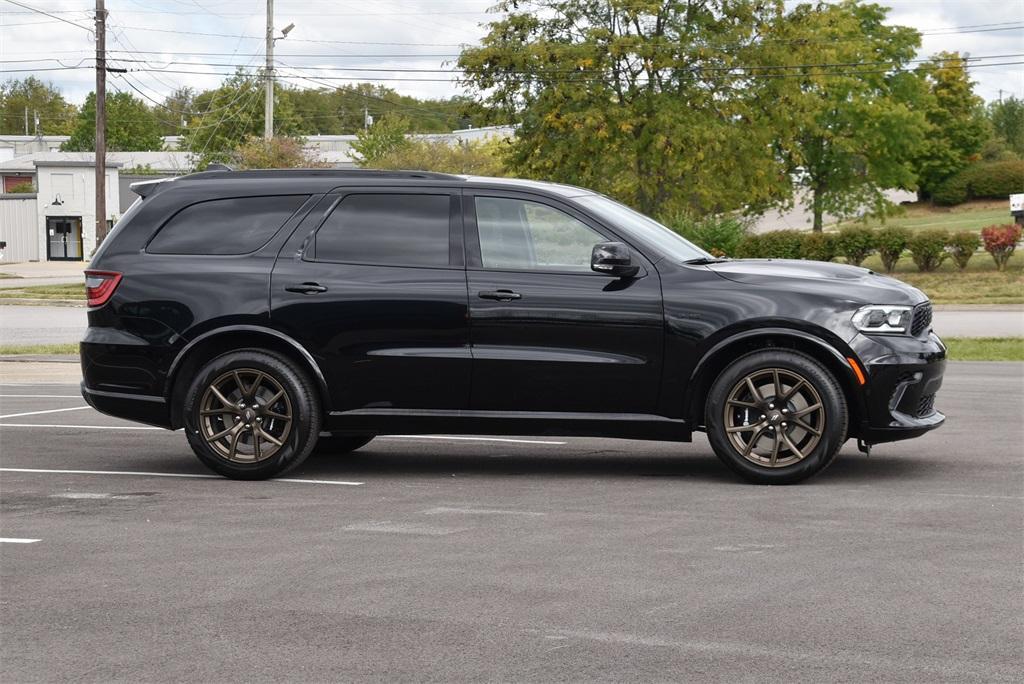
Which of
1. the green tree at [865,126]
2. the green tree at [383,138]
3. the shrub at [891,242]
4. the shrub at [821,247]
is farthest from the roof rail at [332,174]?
the green tree at [383,138]

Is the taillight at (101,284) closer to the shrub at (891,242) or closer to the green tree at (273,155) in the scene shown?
the shrub at (891,242)

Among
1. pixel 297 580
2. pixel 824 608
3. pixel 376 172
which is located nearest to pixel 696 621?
pixel 824 608

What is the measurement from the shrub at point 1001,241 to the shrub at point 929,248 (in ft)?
3.35

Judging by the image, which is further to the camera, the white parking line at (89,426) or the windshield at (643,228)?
the white parking line at (89,426)

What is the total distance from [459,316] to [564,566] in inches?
104

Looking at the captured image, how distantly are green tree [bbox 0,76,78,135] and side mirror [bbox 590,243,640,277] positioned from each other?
16280 cm

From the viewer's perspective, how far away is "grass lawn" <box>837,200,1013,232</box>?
6588 centimetres

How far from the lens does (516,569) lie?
251 inches

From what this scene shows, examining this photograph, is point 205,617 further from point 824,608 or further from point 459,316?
point 459,316

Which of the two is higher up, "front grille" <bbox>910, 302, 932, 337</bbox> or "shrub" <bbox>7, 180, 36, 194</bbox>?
"shrub" <bbox>7, 180, 36, 194</bbox>

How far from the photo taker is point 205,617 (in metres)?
5.58

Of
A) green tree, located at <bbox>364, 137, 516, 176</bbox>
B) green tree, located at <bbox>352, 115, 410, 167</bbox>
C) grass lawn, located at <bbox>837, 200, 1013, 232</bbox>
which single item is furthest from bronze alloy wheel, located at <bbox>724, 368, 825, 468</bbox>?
green tree, located at <bbox>352, 115, 410, 167</bbox>

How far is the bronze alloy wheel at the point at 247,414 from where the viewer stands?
8914 millimetres

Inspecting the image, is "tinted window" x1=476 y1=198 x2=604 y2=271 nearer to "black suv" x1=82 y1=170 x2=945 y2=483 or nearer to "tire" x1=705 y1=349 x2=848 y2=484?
"black suv" x1=82 y1=170 x2=945 y2=483
